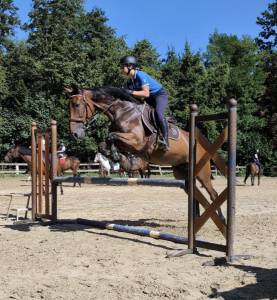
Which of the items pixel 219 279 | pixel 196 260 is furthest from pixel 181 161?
pixel 219 279

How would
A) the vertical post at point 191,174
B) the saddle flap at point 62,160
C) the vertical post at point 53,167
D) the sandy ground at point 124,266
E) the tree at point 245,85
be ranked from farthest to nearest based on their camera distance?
the tree at point 245,85 < the saddle flap at point 62,160 < the vertical post at point 53,167 < the vertical post at point 191,174 < the sandy ground at point 124,266

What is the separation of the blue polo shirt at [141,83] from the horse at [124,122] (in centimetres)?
23

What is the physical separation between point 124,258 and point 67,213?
5.97m

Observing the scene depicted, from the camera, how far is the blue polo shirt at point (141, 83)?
8.46 metres

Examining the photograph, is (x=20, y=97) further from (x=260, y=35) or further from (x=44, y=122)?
(x=260, y=35)

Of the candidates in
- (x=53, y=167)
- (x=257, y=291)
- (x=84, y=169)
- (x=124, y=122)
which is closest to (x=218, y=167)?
(x=124, y=122)

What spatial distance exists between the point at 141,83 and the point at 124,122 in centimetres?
73

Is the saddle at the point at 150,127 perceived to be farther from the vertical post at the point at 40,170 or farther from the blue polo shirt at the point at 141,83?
the vertical post at the point at 40,170

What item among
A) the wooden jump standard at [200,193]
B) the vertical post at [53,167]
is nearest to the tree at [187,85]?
the vertical post at [53,167]

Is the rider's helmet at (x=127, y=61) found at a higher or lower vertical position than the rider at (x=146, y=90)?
higher

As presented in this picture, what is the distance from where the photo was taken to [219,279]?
529 cm

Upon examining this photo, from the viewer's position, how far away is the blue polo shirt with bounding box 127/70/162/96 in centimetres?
846

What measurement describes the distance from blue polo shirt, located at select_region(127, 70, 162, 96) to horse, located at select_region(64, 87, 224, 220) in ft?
0.76

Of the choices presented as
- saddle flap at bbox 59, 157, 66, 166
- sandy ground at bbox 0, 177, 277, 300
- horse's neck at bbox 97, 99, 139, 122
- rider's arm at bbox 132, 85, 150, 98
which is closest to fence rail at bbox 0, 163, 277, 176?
saddle flap at bbox 59, 157, 66, 166
